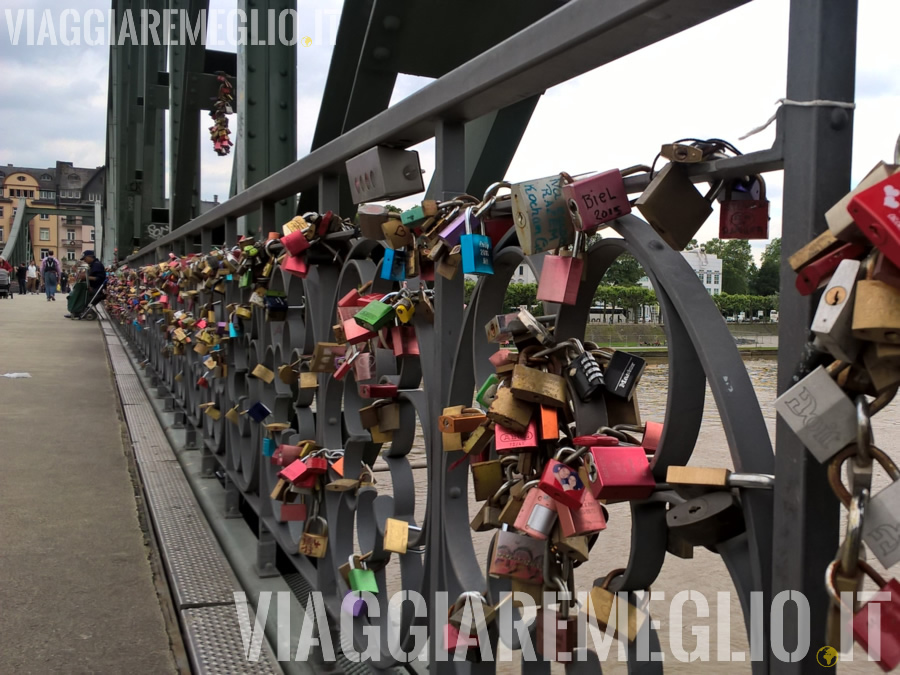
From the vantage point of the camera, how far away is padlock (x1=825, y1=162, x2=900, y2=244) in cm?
48

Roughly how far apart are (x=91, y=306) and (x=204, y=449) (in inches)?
557

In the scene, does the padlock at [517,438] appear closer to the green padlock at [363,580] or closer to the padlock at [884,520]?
the padlock at [884,520]

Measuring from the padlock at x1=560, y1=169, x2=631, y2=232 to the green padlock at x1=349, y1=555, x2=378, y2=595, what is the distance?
35.7 inches

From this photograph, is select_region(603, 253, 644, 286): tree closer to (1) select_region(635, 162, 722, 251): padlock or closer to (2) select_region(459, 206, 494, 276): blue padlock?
(2) select_region(459, 206, 494, 276): blue padlock

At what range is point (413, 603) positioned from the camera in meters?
1.35

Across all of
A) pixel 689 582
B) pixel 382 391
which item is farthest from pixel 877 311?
pixel 689 582

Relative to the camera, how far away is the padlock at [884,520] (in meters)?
0.49

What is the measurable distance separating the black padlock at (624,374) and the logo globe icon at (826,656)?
28 cm

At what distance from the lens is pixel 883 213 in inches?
18.2

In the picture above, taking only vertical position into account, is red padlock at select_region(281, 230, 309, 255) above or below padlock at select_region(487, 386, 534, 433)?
above

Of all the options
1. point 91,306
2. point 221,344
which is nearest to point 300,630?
point 221,344

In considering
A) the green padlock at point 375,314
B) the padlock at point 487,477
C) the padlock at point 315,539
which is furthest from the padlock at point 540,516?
the padlock at point 315,539

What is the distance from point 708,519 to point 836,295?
9.6 inches

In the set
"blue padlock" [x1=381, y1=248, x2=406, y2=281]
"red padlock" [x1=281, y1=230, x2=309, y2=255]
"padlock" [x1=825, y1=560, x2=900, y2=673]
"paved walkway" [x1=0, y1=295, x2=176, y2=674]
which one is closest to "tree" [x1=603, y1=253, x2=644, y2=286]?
"blue padlock" [x1=381, y1=248, x2=406, y2=281]
